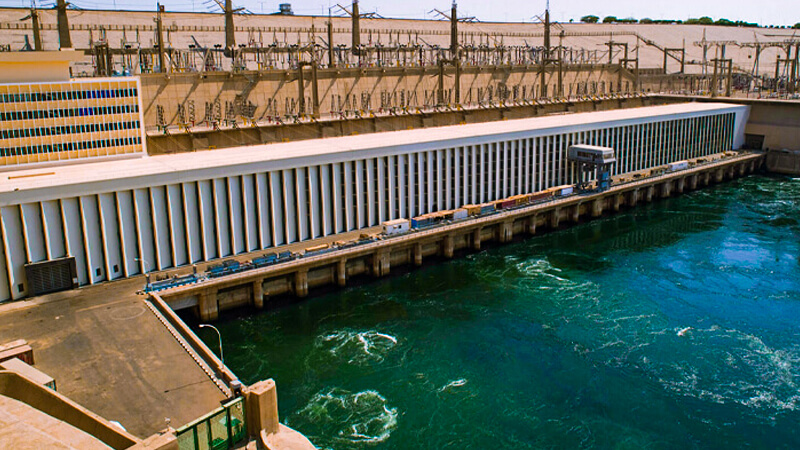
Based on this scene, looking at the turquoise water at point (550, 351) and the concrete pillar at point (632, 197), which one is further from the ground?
the concrete pillar at point (632, 197)

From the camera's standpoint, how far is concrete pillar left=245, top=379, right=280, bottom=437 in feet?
80.6

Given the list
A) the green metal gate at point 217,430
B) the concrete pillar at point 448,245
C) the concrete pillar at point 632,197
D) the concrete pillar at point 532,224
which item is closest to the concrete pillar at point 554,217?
the concrete pillar at point 532,224

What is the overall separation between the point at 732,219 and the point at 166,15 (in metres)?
78.5

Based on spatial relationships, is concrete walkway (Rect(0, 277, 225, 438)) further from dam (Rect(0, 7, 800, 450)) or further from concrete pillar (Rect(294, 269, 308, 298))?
concrete pillar (Rect(294, 269, 308, 298))

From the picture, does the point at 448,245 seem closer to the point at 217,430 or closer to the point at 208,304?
the point at 208,304

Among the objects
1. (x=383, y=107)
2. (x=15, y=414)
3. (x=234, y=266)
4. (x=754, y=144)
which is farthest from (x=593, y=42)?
(x=15, y=414)

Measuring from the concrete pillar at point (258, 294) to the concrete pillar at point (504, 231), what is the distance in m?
22.3

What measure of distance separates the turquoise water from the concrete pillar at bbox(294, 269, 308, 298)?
1.12 m

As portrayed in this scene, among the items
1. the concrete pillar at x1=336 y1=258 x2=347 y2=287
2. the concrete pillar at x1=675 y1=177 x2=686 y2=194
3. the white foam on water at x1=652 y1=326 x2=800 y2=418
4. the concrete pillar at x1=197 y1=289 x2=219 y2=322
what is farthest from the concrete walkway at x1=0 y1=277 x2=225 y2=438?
the concrete pillar at x1=675 y1=177 x2=686 y2=194

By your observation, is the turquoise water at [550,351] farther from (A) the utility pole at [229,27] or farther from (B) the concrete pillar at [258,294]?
(A) the utility pole at [229,27]

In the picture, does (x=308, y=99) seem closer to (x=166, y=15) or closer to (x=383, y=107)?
(x=383, y=107)

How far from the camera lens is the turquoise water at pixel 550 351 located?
31.3m

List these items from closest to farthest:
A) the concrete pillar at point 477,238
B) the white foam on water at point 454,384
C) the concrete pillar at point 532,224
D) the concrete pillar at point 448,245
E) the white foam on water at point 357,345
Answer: the white foam on water at point 454,384
the white foam on water at point 357,345
the concrete pillar at point 448,245
the concrete pillar at point 477,238
the concrete pillar at point 532,224

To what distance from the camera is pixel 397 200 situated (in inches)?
2192
